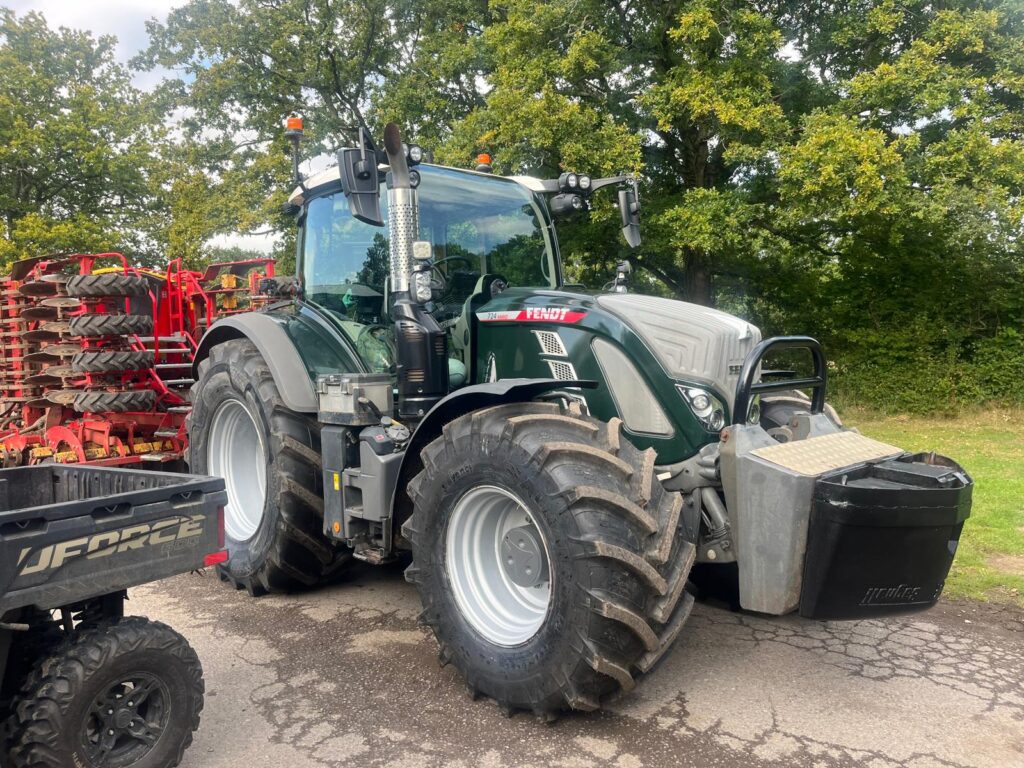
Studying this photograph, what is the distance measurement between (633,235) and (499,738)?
2.96 m

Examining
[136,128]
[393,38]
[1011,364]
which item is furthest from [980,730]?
[136,128]

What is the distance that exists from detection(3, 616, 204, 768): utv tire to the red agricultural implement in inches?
180

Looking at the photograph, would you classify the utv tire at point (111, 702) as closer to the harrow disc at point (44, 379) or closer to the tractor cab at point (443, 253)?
the tractor cab at point (443, 253)

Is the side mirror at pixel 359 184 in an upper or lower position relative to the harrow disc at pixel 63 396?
upper

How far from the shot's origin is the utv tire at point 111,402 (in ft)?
23.9

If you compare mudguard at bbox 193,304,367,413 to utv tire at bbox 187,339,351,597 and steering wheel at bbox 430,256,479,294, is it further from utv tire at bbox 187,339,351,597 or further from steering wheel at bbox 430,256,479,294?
steering wheel at bbox 430,256,479,294

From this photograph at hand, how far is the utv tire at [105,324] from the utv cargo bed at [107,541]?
4.49 metres

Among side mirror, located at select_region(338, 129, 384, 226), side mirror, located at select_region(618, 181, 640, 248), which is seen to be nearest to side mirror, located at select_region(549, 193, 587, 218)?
side mirror, located at select_region(618, 181, 640, 248)

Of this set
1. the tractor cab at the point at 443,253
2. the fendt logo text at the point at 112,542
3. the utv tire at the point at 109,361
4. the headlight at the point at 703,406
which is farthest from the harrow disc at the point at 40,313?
the headlight at the point at 703,406

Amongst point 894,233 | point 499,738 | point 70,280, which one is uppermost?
point 894,233

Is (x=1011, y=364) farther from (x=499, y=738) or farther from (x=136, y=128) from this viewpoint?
(x=136, y=128)

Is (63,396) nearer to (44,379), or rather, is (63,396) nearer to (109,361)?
(44,379)

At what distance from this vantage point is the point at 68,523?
263 cm

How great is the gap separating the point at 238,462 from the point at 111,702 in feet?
9.32
